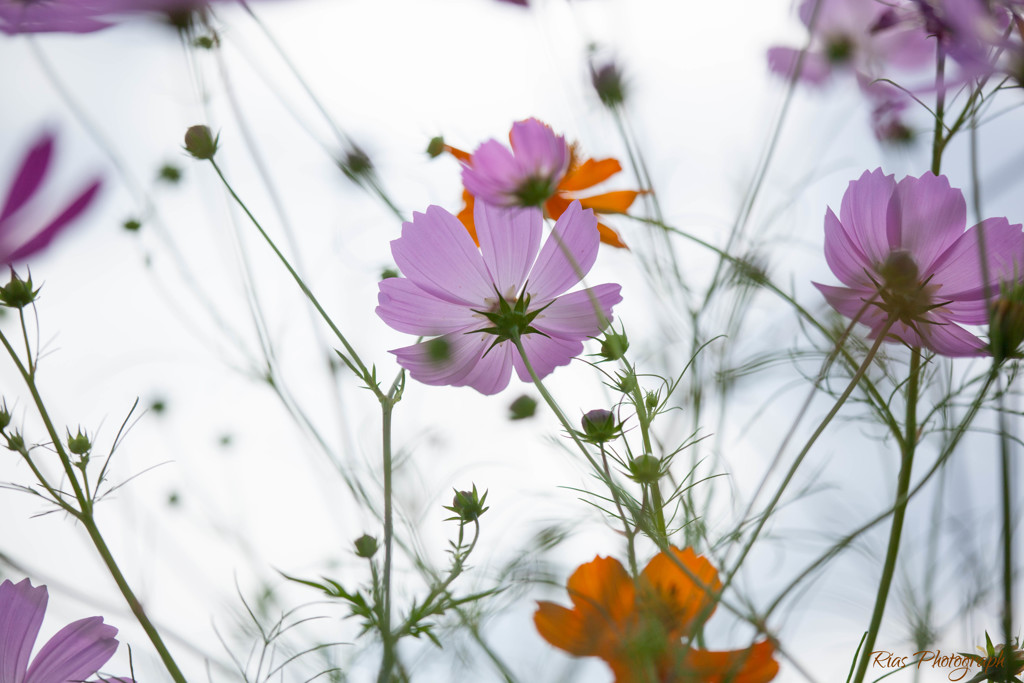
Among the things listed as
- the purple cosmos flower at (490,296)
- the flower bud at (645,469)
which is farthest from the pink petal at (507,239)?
the flower bud at (645,469)

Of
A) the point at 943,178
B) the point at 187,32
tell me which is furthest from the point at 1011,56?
the point at 187,32

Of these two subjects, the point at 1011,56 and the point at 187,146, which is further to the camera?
the point at 187,146

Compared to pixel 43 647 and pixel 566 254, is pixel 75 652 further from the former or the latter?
pixel 566 254

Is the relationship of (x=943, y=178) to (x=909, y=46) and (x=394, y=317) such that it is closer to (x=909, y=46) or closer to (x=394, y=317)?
(x=909, y=46)

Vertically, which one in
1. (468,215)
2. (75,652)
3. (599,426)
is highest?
(468,215)

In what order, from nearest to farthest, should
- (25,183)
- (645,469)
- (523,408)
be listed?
(25,183), (645,469), (523,408)

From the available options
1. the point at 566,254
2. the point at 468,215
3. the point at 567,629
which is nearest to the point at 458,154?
the point at 468,215

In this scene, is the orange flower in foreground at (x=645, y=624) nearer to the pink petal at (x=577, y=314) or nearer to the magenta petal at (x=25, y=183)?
the pink petal at (x=577, y=314)
